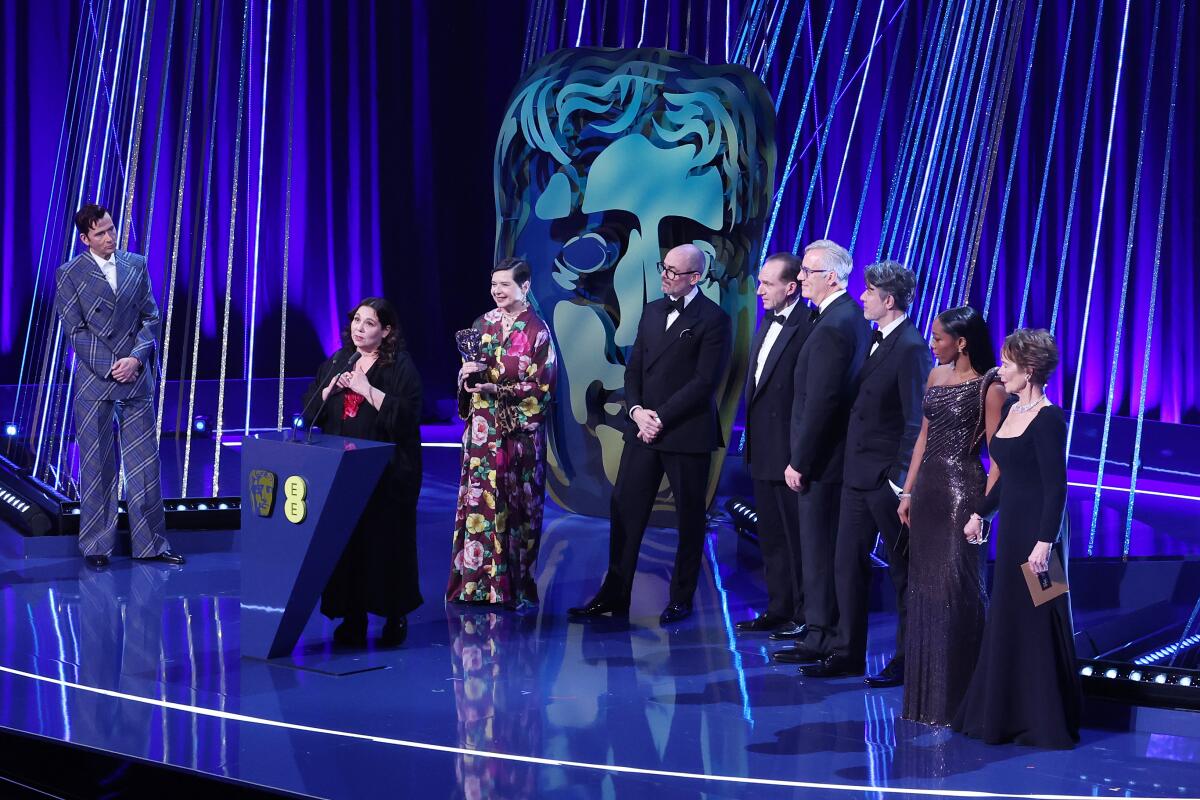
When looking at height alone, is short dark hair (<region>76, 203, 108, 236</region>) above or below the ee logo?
above

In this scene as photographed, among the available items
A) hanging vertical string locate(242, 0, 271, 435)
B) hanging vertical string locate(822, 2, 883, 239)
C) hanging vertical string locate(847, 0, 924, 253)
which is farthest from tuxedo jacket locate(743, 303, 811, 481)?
hanging vertical string locate(242, 0, 271, 435)

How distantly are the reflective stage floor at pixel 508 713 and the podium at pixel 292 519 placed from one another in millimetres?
150

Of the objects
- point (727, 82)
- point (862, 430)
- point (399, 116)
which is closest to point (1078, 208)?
point (727, 82)

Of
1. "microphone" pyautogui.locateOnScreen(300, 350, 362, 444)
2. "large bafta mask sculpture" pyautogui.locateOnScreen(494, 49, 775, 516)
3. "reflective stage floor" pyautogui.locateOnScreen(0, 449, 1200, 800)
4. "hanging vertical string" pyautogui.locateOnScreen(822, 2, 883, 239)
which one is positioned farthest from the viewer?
"hanging vertical string" pyautogui.locateOnScreen(822, 2, 883, 239)

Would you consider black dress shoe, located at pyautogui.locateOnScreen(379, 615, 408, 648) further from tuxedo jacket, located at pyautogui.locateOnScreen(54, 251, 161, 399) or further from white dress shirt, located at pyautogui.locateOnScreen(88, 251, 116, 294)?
white dress shirt, located at pyautogui.locateOnScreen(88, 251, 116, 294)

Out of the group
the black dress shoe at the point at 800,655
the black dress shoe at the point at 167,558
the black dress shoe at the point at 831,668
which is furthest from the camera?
the black dress shoe at the point at 167,558

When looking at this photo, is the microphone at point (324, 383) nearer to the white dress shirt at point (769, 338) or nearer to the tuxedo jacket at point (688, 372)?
the tuxedo jacket at point (688, 372)

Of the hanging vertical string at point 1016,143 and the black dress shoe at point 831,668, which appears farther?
the hanging vertical string at point 1016,143

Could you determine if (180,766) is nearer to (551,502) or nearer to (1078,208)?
(551,502)

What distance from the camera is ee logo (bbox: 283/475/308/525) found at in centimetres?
466

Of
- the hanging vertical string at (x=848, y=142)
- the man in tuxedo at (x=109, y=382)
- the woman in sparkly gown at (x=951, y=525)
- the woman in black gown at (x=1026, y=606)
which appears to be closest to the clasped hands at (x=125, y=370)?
the man in tuxedo at (x=109, y=382)

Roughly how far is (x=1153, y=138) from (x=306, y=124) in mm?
5834

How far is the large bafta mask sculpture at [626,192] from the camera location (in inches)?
284

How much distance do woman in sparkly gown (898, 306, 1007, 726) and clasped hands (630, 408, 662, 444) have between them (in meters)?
1.45
